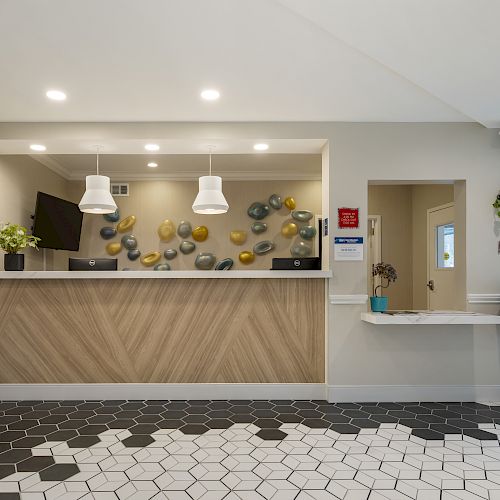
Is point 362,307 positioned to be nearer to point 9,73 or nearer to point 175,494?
point 175,494

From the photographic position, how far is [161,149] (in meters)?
4.49

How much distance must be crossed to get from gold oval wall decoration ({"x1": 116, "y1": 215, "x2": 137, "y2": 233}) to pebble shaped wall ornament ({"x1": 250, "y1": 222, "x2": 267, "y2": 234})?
1.78 meters

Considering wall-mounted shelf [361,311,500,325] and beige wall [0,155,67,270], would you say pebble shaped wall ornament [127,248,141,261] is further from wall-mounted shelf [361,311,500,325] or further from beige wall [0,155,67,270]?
wall-mounted shelf [361,311,500,325]

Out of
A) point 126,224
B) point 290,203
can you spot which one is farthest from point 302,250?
point 126,224

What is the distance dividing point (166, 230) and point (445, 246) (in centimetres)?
384

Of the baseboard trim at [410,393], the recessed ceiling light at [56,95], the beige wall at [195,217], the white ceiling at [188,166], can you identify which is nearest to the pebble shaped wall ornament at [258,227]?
the beige wall at [195,217]

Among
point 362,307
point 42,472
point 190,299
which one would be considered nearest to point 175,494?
point 42,472

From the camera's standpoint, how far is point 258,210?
690cm

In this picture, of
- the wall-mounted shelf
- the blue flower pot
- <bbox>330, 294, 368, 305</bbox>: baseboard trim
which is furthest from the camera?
<bbox>330, 294, 368, 305</bbox>: baseboard trim

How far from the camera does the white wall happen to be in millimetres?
4094

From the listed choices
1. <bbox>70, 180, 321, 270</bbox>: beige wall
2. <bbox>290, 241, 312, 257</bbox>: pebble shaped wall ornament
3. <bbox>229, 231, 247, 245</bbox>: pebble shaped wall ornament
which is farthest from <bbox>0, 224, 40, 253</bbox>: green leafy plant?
<bbox>290, 241, 312, 257</bbox>: pebble shaped wall ornament

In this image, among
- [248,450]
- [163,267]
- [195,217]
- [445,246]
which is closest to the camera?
[248,450]

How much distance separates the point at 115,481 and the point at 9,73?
2826 millimetres

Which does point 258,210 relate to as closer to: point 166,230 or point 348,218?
point 166,230
